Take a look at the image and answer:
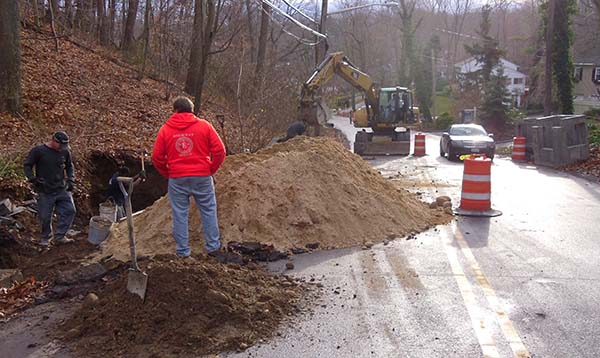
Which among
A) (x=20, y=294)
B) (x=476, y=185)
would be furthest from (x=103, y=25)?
(x=20, y=294)

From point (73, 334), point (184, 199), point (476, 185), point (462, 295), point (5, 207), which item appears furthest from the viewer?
point (476, 185)

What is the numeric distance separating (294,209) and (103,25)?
69.2 ft

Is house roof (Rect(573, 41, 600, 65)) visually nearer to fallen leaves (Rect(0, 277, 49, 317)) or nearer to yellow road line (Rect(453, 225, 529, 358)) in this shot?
yellow road line (Rect(453, 225, 529, 358))

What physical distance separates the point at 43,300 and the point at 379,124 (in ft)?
74.3

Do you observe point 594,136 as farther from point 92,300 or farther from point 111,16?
point 92,300

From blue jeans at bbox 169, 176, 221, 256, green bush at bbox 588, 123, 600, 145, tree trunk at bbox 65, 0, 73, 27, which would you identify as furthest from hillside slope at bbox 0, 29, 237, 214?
green bush at bbox 588, 123, 600, 145

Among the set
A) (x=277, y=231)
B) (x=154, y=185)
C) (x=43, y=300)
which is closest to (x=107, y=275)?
(x=43, y=300)

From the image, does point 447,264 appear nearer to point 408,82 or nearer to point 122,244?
point 122,244

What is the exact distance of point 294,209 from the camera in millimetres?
9047

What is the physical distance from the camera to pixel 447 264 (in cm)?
754

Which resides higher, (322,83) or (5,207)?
(322,83)

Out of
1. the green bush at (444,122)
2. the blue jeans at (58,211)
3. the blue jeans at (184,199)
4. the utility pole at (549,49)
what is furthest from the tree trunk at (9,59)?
the green bush at (444,122)

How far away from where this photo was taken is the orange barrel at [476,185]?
436 inches

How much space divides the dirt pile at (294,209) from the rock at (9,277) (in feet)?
4.25
